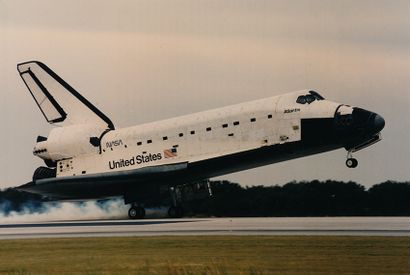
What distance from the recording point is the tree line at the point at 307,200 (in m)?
24.5

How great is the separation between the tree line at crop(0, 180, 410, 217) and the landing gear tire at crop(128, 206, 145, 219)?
1857 mm

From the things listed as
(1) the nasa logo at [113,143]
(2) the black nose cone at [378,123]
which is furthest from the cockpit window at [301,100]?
(1) the nasa logo at [113,143]

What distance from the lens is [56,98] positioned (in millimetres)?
28719

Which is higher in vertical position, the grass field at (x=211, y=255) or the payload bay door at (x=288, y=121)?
the payload bay door at (x=288, y=121)

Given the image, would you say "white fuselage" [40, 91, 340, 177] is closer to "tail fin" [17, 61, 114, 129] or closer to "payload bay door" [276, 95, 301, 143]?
"payload bay door" [276, 95, 301, 143]

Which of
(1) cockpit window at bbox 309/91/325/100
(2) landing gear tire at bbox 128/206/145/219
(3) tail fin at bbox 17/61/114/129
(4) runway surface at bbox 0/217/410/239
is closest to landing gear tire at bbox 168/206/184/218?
(2) landing gear tire at bbox 128/206/145/219

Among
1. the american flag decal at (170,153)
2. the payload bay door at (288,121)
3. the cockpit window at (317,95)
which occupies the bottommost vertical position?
the american flag decal at (170,153)

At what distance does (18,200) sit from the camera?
29.1m

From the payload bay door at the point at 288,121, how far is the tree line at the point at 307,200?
132 inches

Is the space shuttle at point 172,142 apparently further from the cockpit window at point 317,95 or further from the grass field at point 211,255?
the grass field at point 211,255

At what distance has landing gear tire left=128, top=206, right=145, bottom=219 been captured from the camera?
2480 cm

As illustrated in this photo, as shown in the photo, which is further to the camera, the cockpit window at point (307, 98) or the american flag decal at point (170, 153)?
the american flag decal at point (170, 153)

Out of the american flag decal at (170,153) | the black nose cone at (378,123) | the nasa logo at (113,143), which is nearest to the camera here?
the black nose cone at (378,123)

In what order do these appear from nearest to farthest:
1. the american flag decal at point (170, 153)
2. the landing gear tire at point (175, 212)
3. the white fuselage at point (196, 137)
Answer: the white fuselage at point (196, 137), the american flag decal at point (170, 153), the landing gear tire at point (175, 212)
